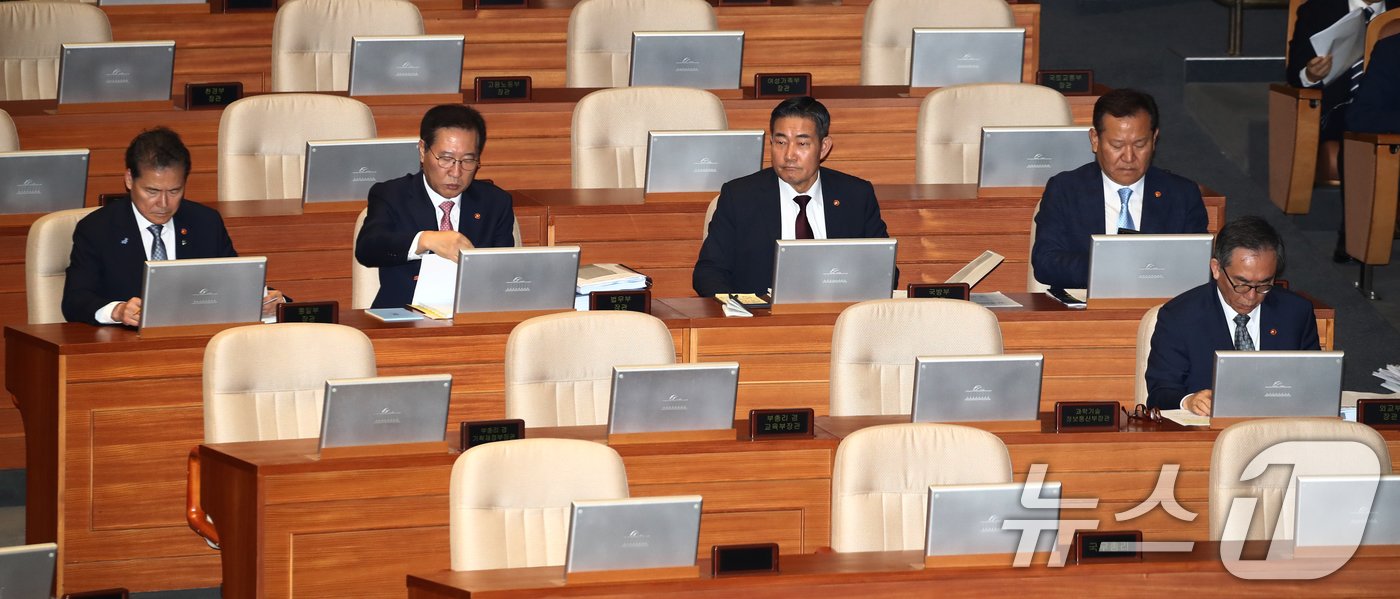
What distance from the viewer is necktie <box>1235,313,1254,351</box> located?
465cm

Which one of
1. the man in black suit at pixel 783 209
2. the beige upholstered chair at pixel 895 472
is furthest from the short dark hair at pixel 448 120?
the beige upholstered chair at pixel 895 472

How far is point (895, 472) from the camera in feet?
12.9

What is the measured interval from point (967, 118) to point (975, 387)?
2151mm

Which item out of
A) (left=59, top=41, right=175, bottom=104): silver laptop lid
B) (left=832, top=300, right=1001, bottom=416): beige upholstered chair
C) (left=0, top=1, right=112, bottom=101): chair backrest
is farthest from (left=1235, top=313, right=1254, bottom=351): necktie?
(left=0, top=1, right=112, bottom=101): chair backrest

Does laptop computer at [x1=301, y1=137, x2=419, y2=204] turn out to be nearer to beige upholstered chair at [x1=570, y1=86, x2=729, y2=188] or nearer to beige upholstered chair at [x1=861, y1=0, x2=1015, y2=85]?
beige upholstered chair at [x1=570, y1=86, x2=729, y2=188]

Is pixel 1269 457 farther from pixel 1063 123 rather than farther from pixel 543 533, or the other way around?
pixel 1063 123

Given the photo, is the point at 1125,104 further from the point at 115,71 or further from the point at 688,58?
the point at 115,71

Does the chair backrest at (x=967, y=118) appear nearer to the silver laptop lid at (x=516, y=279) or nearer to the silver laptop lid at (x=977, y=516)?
the silver laptop lid at (x=516, y=279)

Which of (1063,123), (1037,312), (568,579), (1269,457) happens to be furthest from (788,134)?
(568,579)

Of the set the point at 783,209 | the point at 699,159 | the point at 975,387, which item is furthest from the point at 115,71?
the point at 975,387

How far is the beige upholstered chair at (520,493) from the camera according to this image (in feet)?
12.0

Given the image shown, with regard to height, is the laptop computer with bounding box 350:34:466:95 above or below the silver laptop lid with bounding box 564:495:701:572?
above

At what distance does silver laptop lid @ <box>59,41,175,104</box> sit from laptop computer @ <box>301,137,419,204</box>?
902mm

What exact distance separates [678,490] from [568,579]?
85 cm
